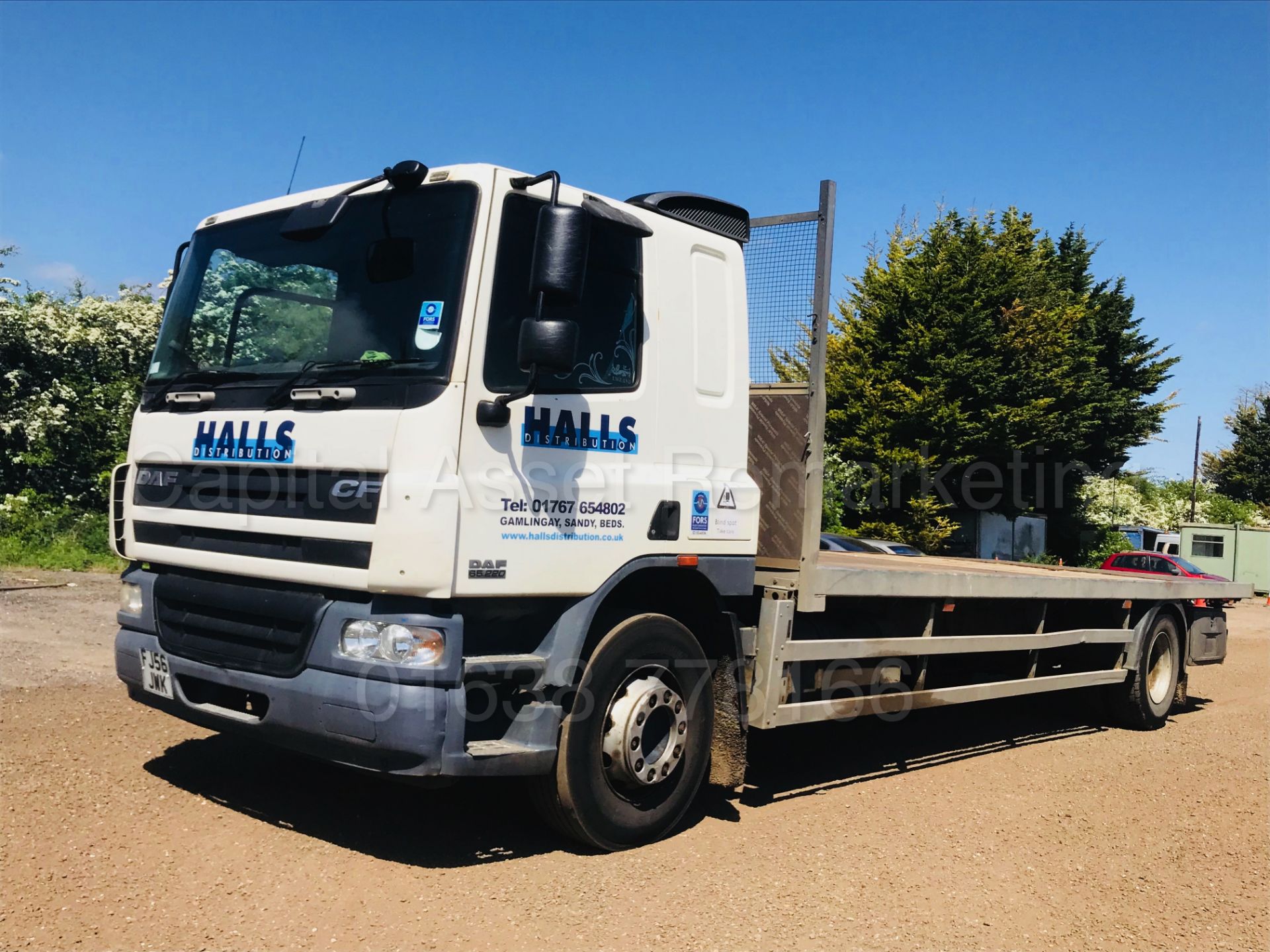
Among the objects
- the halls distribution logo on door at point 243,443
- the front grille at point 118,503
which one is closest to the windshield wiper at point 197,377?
the halls distribution logo on door at point 243,443

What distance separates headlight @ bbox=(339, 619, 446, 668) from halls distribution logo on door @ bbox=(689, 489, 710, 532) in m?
1.50

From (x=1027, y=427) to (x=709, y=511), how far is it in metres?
26.4

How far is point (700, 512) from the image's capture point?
522 centimetres

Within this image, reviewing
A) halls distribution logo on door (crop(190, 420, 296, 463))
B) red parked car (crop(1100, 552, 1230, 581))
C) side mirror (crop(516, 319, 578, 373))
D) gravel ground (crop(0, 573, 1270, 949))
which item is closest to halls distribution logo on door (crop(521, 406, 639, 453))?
side mirror (crop(516, 319, 578, 373))

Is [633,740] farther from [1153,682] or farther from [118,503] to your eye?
[1153,682]

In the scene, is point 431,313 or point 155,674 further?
point 155,674

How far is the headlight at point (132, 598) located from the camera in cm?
507

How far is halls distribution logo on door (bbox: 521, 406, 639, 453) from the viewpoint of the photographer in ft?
14.8

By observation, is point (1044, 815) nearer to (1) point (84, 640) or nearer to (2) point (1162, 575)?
(2) point (1162, 575)

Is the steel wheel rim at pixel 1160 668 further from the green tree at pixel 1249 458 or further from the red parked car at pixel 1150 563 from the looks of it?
the green tree at pixel 1249 458

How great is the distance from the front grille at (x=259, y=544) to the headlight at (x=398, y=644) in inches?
10.2

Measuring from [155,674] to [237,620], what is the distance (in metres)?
0.61

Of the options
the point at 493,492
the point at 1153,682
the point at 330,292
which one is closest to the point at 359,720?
the point at 493,492

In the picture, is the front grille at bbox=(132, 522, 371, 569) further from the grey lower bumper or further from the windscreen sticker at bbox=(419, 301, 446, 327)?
the windscreen sticker at bbox=(419, 301, 446, 327)
